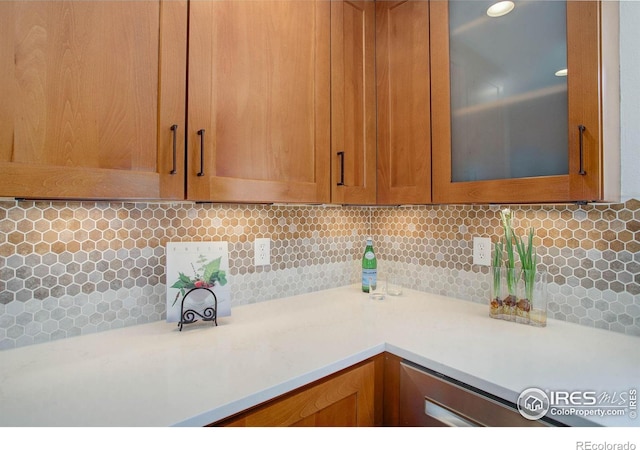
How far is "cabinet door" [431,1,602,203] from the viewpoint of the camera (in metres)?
0.93

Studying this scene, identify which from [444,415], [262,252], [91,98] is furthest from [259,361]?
Result: [91,98]

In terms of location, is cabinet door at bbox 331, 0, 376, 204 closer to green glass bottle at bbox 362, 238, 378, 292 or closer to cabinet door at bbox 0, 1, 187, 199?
green glass bottle at bbox 362, 238, 378, 292

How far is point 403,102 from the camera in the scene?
1357 mm

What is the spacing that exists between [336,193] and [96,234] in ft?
2.79

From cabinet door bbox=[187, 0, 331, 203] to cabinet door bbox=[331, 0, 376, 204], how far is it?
5cm

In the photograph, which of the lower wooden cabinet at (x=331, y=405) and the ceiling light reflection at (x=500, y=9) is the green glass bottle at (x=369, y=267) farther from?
the ceiling light reflection at (x=500, y=9)

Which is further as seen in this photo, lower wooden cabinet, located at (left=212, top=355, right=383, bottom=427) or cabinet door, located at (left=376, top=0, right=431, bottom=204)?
cabinet door, located at (left=376, top=0, right=431, bottom=204)

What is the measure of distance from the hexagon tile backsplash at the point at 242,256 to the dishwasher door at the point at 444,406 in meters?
0.66

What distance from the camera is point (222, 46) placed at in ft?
3.38

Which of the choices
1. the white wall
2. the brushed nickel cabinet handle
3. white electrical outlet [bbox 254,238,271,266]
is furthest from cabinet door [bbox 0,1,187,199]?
the white wall

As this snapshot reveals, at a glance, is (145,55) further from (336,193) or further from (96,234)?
(336,193)

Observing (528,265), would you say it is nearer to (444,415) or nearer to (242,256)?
(444,415)
